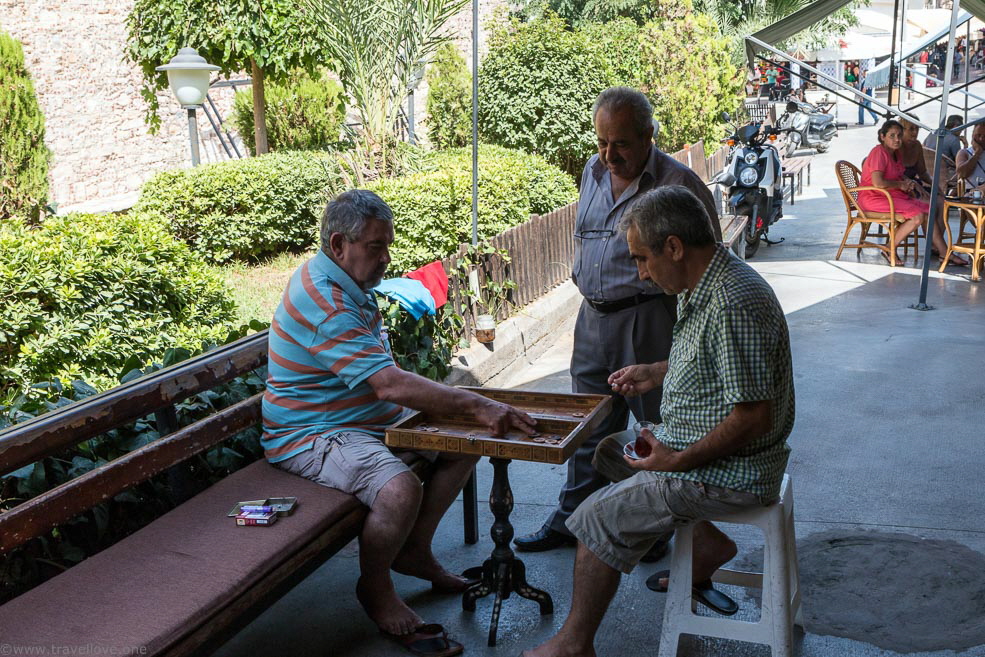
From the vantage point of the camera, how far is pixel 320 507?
3.09 metres

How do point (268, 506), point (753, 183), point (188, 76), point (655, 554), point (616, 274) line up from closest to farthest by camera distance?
point (268, 506), point (616, 274), point (655, 554), point (188, 76), point (753, 183)

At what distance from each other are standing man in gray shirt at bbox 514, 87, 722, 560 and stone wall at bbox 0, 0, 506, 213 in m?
13.2

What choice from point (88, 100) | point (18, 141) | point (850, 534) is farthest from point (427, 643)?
point (88, 100)

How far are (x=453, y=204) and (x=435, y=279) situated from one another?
2051 mm

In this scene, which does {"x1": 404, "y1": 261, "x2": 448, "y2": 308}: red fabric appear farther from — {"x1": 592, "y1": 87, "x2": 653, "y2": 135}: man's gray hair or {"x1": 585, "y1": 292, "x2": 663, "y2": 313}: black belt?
{"x1": 592, "y1": 87, "x2": 653, "y2": 135}: man's gray hair

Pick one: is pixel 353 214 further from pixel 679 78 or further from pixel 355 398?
pixel 679 78

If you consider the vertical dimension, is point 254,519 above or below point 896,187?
below

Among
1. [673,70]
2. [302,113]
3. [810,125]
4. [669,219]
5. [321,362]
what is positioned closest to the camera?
[669,219]

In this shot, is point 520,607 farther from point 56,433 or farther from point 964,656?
point 56,433

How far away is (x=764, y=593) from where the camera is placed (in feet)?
9.53

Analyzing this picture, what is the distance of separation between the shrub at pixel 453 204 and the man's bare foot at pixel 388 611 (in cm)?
410

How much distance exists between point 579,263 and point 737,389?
1344 millimetres

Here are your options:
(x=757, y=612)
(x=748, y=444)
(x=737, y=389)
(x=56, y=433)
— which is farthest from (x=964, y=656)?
(x=56, y=433)

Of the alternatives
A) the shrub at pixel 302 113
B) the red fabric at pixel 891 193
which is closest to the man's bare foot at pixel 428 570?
the red fabric at pixel 891 193
